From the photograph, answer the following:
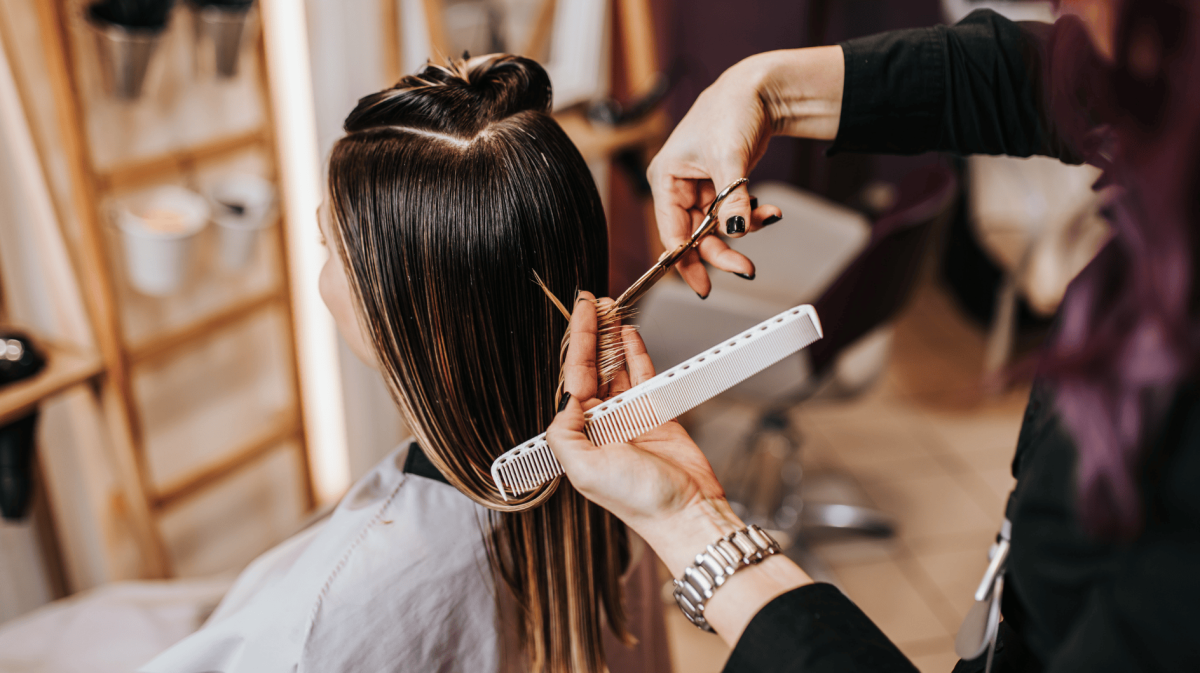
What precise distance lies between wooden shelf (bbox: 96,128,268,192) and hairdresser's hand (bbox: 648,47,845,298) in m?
1.02

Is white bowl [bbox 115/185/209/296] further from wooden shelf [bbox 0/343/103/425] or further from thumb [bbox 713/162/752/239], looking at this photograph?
thumb [bbox 713/162/752/239]

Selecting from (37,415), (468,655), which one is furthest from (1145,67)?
(37,415)

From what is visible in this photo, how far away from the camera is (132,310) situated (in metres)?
1.49

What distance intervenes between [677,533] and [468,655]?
1.07 feet

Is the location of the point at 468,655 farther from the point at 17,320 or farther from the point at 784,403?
the point at 784,403

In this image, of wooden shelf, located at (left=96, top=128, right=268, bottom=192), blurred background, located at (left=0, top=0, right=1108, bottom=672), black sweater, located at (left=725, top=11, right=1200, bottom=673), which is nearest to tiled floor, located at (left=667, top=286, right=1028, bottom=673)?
blurred background, located at (left=0, top=0, right=1108, bottom=672)

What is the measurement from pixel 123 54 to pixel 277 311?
60 cm

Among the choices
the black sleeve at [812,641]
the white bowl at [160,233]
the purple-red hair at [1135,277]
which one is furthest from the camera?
the white bowl at [160,233]

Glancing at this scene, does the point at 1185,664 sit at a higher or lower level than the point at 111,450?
higher

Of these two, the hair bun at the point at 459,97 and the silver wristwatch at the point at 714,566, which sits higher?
the hair bun at the point at 459,97

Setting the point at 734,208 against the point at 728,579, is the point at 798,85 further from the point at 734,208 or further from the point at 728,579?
the point at 728,579

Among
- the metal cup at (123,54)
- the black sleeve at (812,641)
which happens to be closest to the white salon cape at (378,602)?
the black sleeve at (812,641)

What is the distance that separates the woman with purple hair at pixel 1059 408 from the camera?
444mm

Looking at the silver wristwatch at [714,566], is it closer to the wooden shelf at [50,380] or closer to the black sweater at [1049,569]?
the black sweater at [1049,569]
